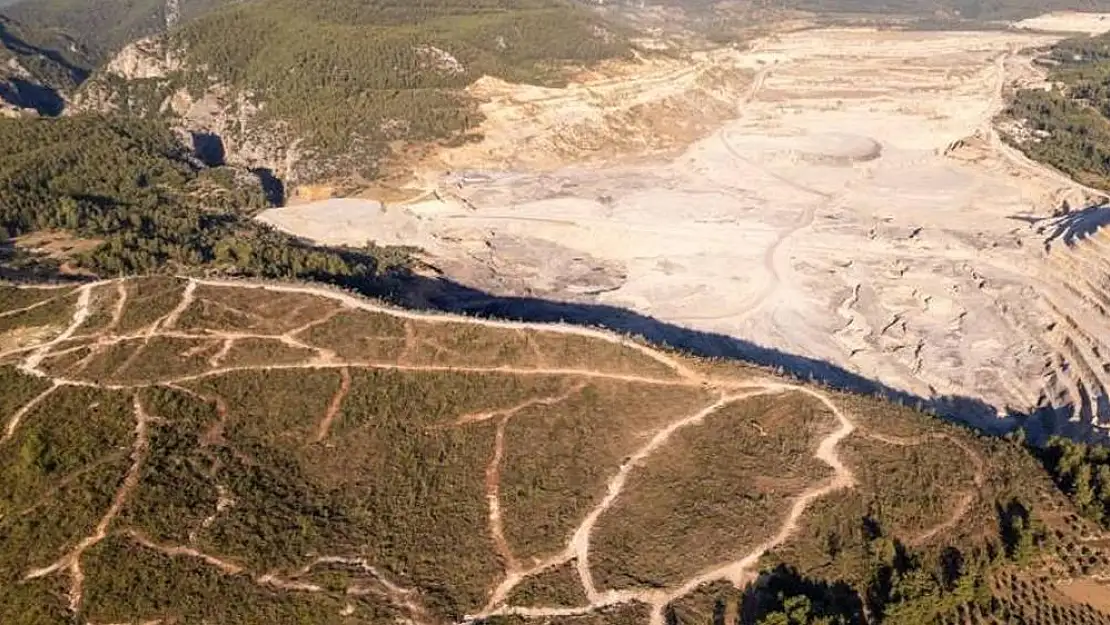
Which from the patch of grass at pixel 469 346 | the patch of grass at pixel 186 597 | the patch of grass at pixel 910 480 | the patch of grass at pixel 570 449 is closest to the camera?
the patch of grass at pixel 186 597

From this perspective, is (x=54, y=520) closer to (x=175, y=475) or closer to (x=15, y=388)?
(x=175, y=475)

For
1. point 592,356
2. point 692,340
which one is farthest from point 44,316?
point 692,340

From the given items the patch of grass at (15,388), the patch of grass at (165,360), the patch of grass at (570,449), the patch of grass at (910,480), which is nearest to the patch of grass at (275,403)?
the patch of grass at (165,360)

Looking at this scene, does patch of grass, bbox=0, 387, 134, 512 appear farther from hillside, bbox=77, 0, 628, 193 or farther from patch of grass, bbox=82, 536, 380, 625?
hillside, bbox=77, 0, 628, 193

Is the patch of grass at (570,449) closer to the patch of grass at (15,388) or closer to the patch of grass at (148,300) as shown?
the patch of grass at (148,300)

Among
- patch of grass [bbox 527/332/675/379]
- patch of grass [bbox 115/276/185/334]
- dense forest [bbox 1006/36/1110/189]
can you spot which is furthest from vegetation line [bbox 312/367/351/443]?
dense forest [bbox 1006/36/1110/189]

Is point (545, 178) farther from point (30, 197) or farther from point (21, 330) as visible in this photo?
point (21, 330)
